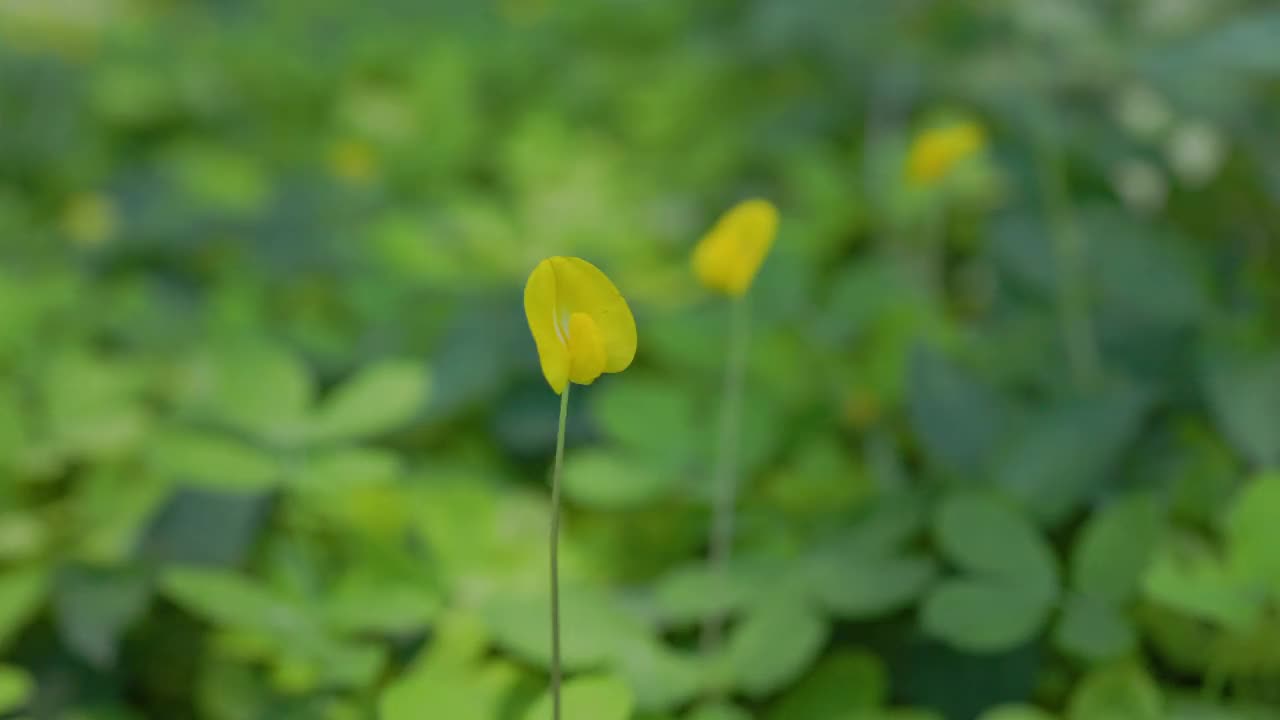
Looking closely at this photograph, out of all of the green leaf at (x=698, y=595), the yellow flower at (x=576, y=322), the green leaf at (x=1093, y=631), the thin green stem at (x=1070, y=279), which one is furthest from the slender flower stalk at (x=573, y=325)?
the thin green stem at (x=1070, y=279)

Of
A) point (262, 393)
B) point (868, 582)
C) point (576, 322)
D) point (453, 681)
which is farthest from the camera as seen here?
point (262, 393)

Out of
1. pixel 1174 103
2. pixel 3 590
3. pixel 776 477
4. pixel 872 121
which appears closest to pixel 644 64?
pixel 872 121

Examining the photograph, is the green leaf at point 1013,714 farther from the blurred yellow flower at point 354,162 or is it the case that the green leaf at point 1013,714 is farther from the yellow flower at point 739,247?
the blurred yellow flower at point 354,162

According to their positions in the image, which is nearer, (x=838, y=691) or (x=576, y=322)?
(x=576, y=322)

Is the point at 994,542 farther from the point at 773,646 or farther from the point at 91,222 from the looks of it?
the point at 91,222

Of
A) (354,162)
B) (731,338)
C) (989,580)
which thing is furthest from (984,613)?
(354,162)

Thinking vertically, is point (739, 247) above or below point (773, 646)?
above

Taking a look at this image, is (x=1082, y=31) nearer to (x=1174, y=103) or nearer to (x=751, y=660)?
(x=1174, y=103)
